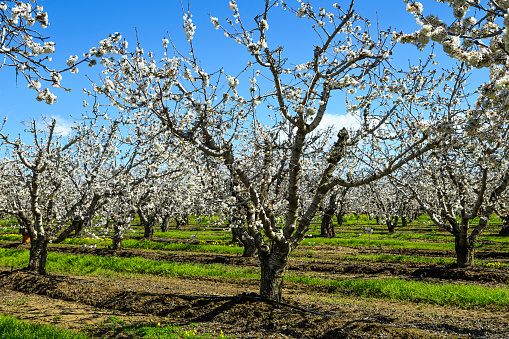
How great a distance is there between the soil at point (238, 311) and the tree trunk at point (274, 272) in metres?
0.28

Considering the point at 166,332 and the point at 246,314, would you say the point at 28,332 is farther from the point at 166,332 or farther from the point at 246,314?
the point at 246,314

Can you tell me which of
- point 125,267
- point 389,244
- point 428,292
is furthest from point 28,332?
point 389,244

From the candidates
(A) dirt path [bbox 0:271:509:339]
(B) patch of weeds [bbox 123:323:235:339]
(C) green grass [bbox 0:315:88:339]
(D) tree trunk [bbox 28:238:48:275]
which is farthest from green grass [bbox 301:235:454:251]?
(C) green grass [bbox 0:315:88:339]

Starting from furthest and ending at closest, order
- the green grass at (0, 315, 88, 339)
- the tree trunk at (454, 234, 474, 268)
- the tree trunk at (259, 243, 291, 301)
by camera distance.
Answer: the tree trunk at (454, 234, 474, 268) → the tree trunk at (259, 243, 291, 301) → the green grass at (0, 315, 88, 339)

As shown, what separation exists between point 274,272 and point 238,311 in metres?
1.27

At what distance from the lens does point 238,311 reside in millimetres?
8906

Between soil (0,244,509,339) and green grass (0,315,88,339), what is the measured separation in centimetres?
81

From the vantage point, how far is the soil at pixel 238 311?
312 inches

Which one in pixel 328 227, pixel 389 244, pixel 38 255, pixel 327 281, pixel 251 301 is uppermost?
pixel 328 227

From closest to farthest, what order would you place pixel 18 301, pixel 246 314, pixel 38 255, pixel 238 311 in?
pixel 246 314
pixel 238 311
pixel 18 301
pixel 38 255

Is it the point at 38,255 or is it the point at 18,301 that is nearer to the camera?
the point at 18,301

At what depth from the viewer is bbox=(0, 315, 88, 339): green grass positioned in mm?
6823

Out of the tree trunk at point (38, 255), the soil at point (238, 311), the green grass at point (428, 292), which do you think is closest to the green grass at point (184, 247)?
the soil at point (238, 311)

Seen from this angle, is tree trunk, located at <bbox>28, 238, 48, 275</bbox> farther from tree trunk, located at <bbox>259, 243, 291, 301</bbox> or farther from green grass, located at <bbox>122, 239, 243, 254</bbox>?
green grass, located at <bbox>122, 239, 243, 254</bbox>
